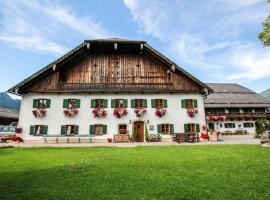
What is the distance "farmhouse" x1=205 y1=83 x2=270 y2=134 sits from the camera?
38.3 metres

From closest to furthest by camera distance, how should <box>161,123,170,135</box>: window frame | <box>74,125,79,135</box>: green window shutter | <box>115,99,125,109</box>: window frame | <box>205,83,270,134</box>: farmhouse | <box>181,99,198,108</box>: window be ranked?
<box>74,125,79,135</box>: green window shutter
<box>161,123,170,135</box>: window frame
<box>115,99,125,109</box>: window frame
<box>181,99,198,108</box>: window
<box>205,83,270,134</box>: farmhouse

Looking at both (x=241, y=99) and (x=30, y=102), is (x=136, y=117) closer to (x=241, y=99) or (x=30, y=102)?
(x=30, y=102)

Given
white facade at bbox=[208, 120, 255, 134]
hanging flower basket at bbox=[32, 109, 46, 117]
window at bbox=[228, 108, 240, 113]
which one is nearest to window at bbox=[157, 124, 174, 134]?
hanging flower basket at bbox=[32, 109, 46, 117]

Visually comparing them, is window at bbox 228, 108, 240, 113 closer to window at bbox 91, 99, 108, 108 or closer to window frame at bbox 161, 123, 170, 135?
window frame at bbox 161, 123, 170, 135

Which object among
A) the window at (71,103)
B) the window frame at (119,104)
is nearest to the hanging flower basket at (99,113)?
the window frame at (119,104)

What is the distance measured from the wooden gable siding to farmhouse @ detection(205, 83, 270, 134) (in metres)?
17.4

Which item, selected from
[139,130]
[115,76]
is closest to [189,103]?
[139,130]

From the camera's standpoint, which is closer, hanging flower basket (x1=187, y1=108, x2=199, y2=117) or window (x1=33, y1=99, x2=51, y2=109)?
window (x1=33, y1=99, x2=51, y2=109)

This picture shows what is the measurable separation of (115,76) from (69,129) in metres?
7.13

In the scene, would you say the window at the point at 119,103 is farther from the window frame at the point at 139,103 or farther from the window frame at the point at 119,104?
the window frame at the point at 139,103

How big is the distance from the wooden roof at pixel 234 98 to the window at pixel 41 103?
27878 millimetres

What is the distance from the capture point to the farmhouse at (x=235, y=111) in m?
38.3

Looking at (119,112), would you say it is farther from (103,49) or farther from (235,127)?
(235,127)

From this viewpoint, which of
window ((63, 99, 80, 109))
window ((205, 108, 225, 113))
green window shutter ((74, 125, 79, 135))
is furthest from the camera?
window ((205, 108, 225, 113))
